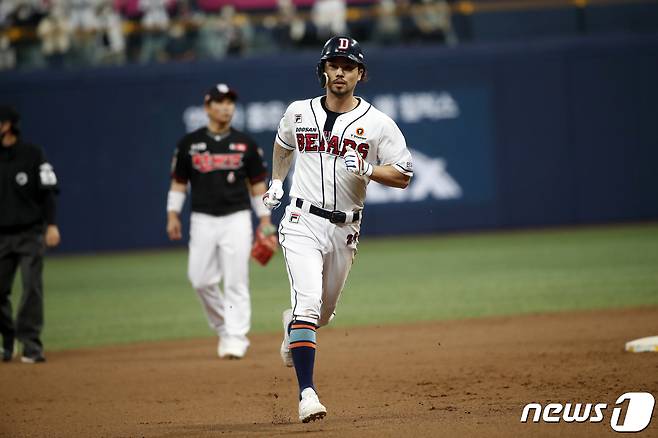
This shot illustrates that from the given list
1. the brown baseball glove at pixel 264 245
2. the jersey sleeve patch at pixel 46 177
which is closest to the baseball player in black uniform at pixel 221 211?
the brown baseball glove at pixel 264 245

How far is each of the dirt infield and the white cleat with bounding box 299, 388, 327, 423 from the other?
8 cm

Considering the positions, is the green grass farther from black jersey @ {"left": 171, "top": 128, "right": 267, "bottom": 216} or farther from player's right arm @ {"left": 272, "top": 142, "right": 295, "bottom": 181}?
player's right arm @ {"left": 272, "top": 142, "right": 295, "bottom": 181}

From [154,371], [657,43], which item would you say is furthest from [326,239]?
[657,43]

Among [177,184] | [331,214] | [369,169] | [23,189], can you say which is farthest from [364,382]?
[23,189]

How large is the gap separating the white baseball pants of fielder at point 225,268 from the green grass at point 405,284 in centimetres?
180

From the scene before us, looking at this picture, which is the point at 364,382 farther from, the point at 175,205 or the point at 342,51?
the point at 175,205

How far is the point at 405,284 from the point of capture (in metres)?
15.6

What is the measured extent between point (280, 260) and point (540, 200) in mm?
6141

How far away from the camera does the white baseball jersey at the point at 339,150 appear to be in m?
7.10

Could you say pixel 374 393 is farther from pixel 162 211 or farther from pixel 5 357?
pixel 162 211

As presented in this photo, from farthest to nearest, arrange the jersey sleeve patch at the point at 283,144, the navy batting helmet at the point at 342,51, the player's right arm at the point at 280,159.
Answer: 1. the jersey sleeve patch at the point at 283,144
2. the player's right arm at the point at 280,159
3. the navy batting helmet at the point at 342,51

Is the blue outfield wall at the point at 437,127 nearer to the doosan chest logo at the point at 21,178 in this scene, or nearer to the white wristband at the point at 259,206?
the white wristband at the point at 259,206

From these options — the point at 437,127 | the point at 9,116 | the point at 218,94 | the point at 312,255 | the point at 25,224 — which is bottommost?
the point at 437,127

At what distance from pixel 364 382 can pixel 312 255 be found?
182 cm
